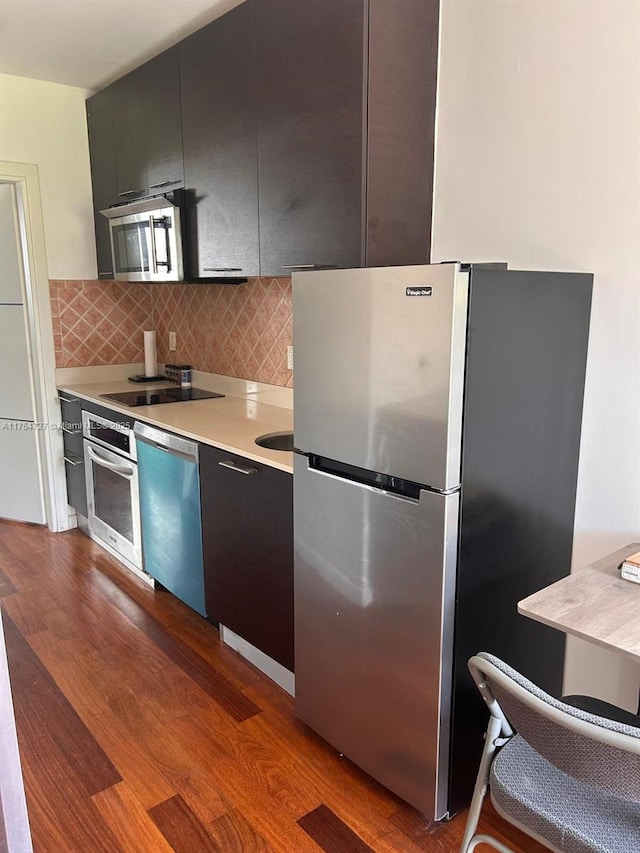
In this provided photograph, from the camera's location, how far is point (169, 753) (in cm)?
198

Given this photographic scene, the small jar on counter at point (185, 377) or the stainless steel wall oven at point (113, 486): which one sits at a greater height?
the small jar on counter at point (185, 377)

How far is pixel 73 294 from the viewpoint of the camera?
146 inches

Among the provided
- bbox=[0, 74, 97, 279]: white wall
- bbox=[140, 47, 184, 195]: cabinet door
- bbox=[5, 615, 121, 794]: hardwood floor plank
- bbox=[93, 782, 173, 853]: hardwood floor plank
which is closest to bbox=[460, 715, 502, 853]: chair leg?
bbox=[93, 782, 173, 853]: hardwood floor plank

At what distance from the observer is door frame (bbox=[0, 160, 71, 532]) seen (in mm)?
3449

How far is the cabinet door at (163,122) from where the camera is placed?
8.96 ft

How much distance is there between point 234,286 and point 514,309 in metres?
1.99

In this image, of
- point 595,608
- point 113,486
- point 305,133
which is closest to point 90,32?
point 305,133

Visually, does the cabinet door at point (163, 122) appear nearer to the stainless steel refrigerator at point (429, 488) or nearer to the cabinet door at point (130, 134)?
the cabinet door at point (130, 134)

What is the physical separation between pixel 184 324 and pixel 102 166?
0.95m

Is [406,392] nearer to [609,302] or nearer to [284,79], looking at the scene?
[609,302]

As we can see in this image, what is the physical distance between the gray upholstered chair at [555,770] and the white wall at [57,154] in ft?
11.0

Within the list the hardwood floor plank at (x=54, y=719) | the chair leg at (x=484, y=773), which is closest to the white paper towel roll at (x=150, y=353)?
the hardwood floor plank at (x=54, y=719)

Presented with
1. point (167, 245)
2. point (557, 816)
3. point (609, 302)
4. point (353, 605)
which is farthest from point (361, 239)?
point (557, 816)

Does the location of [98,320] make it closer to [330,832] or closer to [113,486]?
[113,486]
